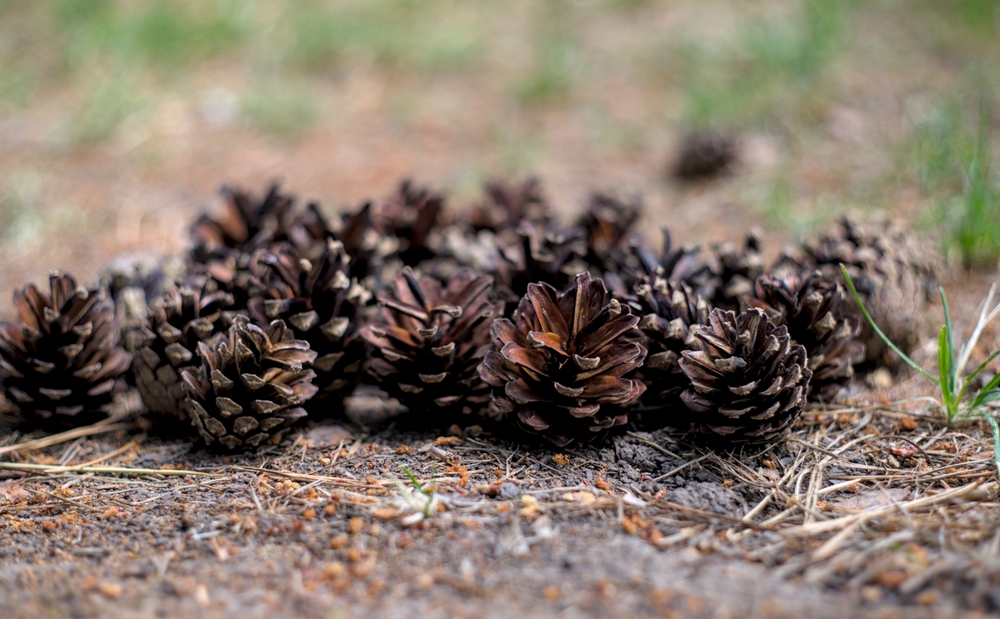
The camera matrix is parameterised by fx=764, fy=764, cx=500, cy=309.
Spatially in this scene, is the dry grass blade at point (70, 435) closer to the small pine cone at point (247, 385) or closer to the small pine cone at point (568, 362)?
the small pine cone at point (247, 385)

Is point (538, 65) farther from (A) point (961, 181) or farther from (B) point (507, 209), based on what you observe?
(A) point (961, 181)

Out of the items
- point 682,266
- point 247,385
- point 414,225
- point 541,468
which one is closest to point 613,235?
point 682,266

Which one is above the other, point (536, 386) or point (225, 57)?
point (225, 57)

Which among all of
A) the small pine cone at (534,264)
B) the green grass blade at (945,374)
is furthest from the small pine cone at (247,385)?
the green grass blade at (945,374)

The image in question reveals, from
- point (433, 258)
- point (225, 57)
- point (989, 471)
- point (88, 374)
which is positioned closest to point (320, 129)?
point (225, 57)

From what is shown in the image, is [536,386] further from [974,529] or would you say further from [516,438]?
[974,529]
